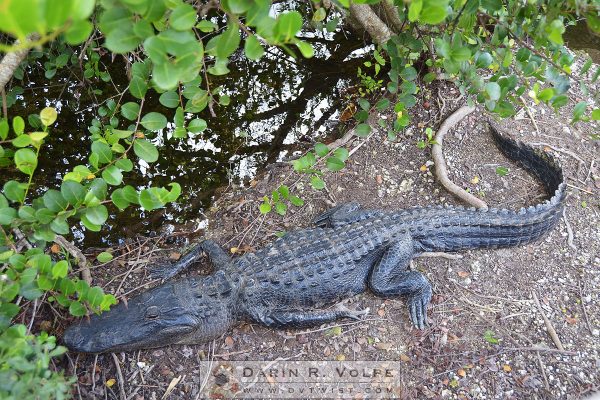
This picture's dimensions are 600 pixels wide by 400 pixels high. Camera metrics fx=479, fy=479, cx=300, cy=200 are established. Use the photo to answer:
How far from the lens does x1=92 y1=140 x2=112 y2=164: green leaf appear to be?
227 centimetres

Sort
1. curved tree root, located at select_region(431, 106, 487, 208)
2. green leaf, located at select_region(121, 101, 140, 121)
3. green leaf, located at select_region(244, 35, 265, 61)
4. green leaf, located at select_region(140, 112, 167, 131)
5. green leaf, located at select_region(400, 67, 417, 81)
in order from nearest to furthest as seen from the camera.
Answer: green leaf, located at select_region(244, 35, 265, 61) < green leaf, located at select_region(140, 112, 167, 131) < green leaf, located at select_region(121, 101, 140, 121) < green leaf, located at select_region(400, 67, 417, 81) < curved tree root, located at select_region(431, 106, 487, 208)

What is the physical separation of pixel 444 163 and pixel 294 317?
187 cm

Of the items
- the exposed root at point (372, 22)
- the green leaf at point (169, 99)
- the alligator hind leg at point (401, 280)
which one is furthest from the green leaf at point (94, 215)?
the exposed root at point (372, 22)

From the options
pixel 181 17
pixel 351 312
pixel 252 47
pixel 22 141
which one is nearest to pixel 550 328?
pixel 351 312

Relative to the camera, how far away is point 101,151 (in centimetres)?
228

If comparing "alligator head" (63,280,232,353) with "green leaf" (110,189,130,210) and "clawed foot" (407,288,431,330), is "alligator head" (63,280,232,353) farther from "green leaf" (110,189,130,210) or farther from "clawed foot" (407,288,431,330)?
"clawed foot" (407,288,431,330)

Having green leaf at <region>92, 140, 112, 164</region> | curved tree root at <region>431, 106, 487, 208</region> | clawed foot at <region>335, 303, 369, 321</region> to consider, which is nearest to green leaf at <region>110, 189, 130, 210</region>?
green leaf at <region>92, 140, 112, 164</region>

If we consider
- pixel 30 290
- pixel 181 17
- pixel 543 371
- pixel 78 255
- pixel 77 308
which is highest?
pixel 181 17

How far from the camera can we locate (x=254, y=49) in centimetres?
159

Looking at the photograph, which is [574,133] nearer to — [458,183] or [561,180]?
[561,180]

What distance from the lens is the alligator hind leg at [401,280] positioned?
3.21 meters

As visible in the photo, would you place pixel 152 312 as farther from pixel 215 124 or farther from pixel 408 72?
pixel 408 72

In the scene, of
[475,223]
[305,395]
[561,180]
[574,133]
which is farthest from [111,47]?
[574,133]

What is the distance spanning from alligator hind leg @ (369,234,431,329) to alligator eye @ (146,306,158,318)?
1.43 meters
